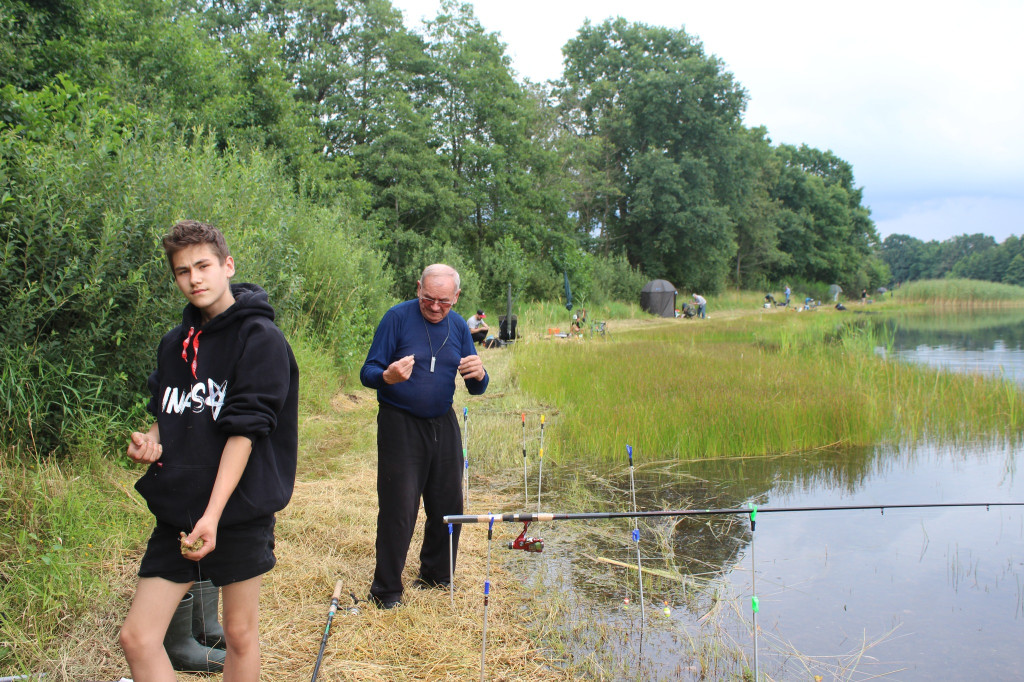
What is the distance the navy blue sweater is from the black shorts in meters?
1.45

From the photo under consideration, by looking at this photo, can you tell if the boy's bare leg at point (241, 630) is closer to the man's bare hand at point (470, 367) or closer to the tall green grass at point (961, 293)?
the man's bare hand at point (470, 367)

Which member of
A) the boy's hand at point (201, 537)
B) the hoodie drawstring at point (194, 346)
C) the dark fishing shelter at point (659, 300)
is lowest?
the boy's hand at point (201, 537)

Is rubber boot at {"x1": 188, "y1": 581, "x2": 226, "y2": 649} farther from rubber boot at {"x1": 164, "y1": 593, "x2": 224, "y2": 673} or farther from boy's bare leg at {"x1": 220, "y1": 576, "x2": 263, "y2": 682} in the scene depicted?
boy's bare leg at {"x1": 220, "y1": 576, "x2": 263, "y2": 682}

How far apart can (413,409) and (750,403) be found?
18.8 ft

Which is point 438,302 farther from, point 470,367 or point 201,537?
point 201,537

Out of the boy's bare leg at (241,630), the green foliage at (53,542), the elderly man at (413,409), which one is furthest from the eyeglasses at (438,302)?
the green foliage at (53,542)

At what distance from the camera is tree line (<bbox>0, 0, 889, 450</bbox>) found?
16.3 feet

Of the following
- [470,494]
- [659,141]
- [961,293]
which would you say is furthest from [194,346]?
[961,293]

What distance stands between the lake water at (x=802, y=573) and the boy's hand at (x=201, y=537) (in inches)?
84.7

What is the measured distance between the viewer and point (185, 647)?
3180 mm

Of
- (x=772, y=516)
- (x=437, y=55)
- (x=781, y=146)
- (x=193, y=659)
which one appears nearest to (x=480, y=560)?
(x=193, y=659)

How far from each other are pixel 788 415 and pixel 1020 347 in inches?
638

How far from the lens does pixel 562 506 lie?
19.3 ft

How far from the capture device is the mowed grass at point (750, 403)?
7867 millimetres
